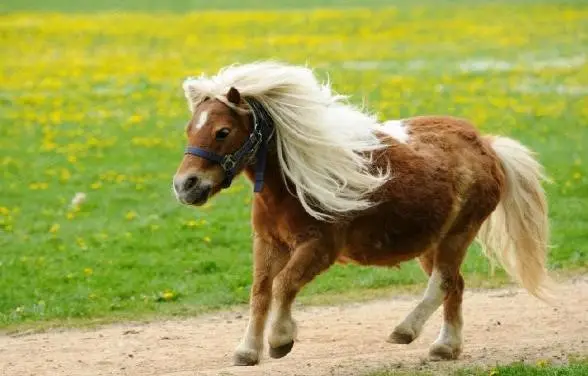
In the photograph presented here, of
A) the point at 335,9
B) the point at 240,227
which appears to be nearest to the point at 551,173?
the point at 240,227

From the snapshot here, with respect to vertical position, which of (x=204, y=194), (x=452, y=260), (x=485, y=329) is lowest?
(x=485, y=329)

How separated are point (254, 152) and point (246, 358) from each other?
1414 mm

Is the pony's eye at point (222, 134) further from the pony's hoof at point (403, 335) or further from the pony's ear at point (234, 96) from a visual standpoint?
the pony's hoof at point (403, 335)

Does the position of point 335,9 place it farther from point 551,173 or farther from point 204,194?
point 204,194

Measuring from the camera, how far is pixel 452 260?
918 centimetres

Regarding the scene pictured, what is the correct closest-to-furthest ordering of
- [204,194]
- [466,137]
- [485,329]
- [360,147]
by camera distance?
[204,194], [360,147], [466,137], [485,329]

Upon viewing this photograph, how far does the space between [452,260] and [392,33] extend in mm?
31265

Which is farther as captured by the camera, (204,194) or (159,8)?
(159,8)

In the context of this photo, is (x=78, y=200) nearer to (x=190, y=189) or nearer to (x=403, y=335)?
(x=403, y=335)

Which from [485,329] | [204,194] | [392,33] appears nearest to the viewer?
[204,194]

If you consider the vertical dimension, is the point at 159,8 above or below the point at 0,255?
above

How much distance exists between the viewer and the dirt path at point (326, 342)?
9.07 meters

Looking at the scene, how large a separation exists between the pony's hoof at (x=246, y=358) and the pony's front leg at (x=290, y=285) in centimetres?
38

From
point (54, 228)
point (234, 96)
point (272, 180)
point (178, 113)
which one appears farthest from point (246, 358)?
point (178, 113)
